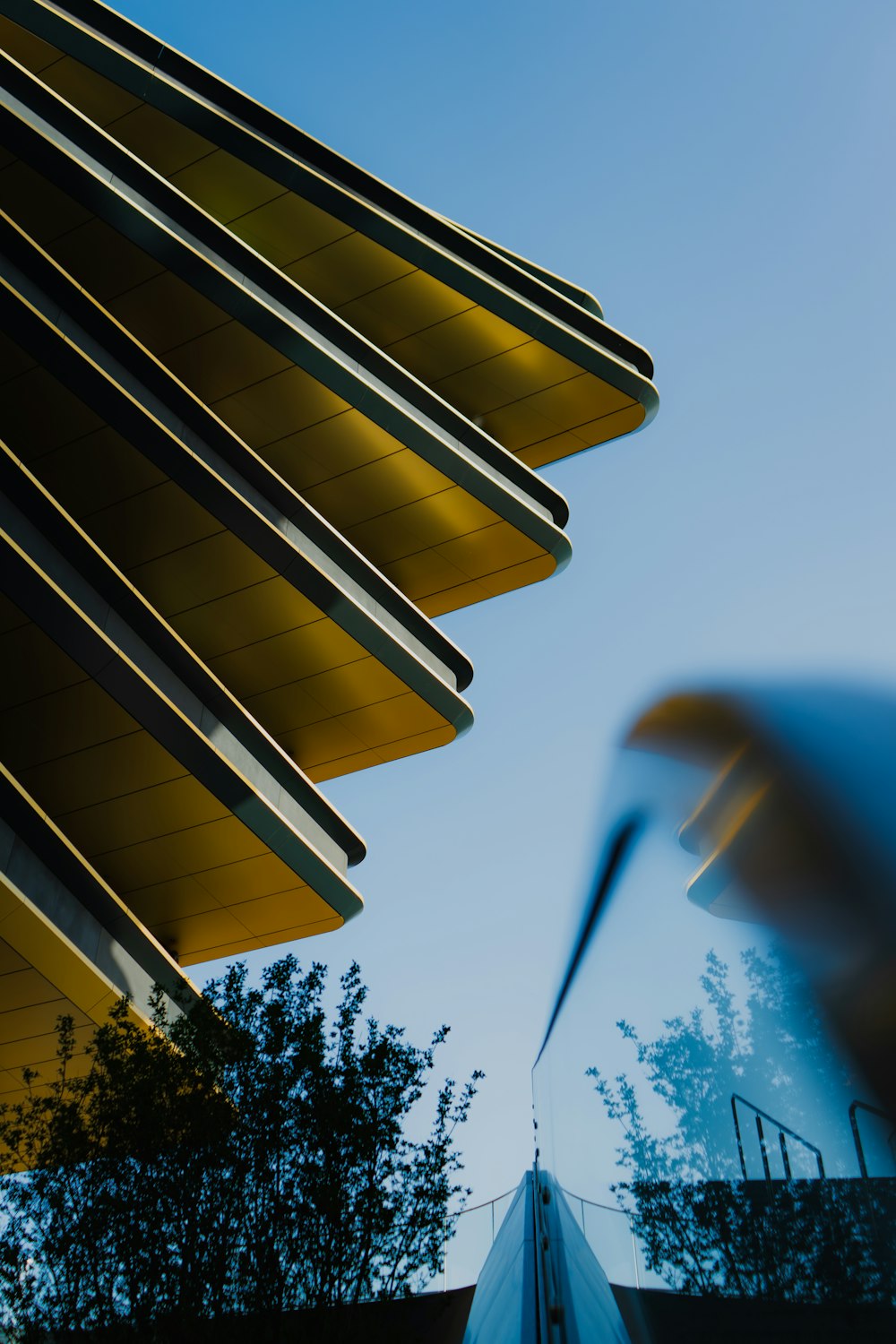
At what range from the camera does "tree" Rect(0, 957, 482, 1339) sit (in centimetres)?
897

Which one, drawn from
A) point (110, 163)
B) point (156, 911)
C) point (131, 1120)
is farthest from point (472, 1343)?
point (110, 163)

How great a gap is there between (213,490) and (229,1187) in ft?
40.1

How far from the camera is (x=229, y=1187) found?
30.8ft

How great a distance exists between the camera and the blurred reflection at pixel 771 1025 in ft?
9.64

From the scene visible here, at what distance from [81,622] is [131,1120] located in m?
7.64

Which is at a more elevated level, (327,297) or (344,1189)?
(327,297)

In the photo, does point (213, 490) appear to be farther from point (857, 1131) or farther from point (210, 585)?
point (857, 1131)

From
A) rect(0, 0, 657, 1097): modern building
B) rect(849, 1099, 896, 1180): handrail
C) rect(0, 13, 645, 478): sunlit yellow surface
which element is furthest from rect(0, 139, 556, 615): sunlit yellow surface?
rect(849, 1099, 896, 1180): handrail

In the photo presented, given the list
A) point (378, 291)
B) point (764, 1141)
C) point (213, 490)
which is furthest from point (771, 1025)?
point (378, 291)

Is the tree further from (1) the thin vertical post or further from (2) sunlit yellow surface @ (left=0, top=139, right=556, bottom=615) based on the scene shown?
(2) sunlit yellow surface @ (left=0, top=139, right=556, bottom=615)

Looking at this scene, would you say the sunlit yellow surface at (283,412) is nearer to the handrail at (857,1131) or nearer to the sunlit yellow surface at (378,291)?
the sunlit yellow surface at (378,291)

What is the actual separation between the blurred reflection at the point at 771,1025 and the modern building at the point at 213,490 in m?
11.8

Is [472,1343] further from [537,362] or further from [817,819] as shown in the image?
[537,362]

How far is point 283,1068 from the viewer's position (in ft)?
34.6
